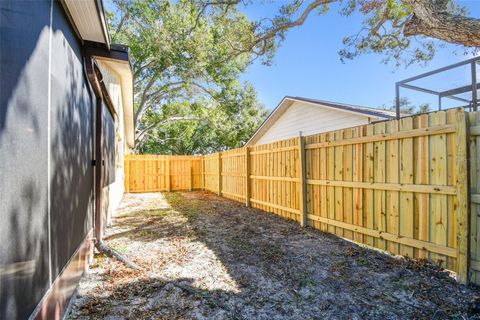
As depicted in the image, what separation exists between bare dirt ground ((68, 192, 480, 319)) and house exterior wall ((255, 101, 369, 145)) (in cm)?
487

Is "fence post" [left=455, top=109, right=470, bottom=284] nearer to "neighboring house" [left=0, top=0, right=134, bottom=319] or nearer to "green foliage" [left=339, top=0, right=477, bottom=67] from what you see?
"neighboring house" [left=0, top=0, right=134, bottom=319]

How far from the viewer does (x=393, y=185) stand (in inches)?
136

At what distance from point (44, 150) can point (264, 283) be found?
2.47 meters

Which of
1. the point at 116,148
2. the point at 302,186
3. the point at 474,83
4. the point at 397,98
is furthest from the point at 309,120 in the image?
the point at 116,148

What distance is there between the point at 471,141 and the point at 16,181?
13.2 ft

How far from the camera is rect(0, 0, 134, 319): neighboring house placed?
133 cm

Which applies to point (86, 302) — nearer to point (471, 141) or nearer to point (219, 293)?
point (219, 293)

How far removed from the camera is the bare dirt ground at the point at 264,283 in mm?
2279

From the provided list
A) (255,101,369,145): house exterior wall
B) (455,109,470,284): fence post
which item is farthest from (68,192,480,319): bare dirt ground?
(255,101,369,145): house exterior wall

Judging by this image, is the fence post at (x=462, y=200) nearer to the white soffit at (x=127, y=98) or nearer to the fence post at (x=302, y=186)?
the fence post at (x=302, y=186)

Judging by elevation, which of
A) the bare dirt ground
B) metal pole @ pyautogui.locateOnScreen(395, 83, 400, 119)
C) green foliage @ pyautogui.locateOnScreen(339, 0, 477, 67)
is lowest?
the bare dirt ground

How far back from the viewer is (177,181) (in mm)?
12797

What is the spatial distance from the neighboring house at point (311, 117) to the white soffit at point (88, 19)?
6624mm

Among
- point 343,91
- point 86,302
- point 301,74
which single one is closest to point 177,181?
point 86,302
